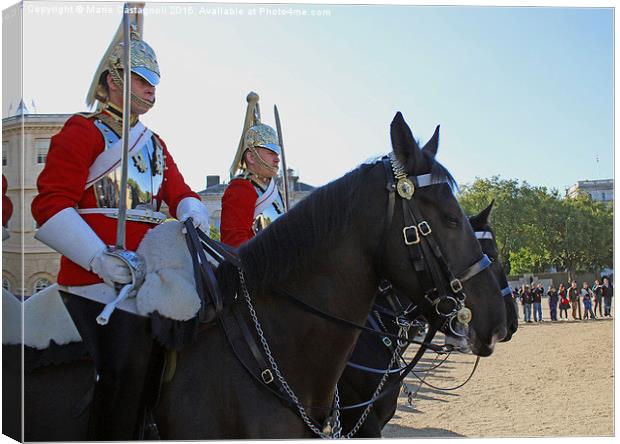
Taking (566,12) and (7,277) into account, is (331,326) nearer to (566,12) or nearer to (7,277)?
(7,277)

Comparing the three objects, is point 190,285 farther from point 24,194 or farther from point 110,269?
point 24,194

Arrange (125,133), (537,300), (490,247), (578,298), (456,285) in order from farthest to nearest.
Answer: (537,300)
(578,298)
(490,247)
(125,133)
(456,285)

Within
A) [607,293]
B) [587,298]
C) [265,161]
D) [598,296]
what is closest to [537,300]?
[587,298]

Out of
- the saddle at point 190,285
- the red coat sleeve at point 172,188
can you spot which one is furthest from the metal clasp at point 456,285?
the red coat sleeve at point 172,188

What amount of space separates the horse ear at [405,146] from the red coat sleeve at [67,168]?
1.52m

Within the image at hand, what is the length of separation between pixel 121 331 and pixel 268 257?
0.77m

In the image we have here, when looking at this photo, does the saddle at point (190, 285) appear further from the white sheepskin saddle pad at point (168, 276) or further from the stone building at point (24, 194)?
the stone building at point (24, 194)

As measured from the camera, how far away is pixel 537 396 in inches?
314

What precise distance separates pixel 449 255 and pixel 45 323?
2067 millimetres

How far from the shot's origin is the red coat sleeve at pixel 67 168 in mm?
3594

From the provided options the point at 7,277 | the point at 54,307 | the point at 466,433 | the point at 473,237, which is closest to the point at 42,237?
the point at 54,307

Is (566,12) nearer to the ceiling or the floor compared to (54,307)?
nearer to the ceiling

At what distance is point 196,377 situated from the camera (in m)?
3.46

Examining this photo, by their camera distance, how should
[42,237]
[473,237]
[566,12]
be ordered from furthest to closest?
[566,12] → [42,237] → [473,237]
